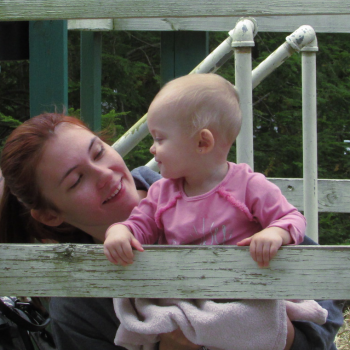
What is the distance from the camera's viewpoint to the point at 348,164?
6371 millimetres

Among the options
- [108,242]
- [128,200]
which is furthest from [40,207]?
[108,242]

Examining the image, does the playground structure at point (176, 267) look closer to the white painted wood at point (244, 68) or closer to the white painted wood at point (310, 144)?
the white painted wood at point (244, 68)

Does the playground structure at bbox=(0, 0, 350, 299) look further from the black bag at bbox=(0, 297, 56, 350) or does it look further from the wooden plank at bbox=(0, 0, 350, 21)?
the black bag at bbox=(0, 297, 56, 350)

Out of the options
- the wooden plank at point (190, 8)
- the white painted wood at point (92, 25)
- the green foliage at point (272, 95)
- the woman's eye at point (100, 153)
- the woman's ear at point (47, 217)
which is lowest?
the green foliage at point (272, 95)

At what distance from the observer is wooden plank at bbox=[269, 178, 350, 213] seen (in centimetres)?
293

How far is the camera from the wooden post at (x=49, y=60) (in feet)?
6.63

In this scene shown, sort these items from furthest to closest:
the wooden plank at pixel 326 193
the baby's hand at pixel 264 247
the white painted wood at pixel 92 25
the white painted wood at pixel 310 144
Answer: the white painted wood at pixel 92 25
the wooden plank at pixel 326 193
the white painted wood at pixel 310 144
the baby's hand at pixel 264 247

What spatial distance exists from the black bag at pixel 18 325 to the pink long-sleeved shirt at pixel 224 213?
0.51m

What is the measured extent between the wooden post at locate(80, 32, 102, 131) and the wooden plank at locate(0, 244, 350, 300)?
8.46 feet

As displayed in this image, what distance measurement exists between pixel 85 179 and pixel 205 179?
13.5 inches

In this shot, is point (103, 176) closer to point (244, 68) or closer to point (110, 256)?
point (110, 256)

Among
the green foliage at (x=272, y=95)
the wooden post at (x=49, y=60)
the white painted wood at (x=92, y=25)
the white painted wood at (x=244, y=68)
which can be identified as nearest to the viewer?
the white painted wood at (x=244, y=68)

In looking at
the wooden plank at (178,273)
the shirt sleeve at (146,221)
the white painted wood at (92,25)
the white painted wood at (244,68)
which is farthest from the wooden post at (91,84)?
the wooden plank at (178,273)

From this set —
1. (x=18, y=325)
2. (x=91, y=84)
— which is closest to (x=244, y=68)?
(x=18, y=325)
